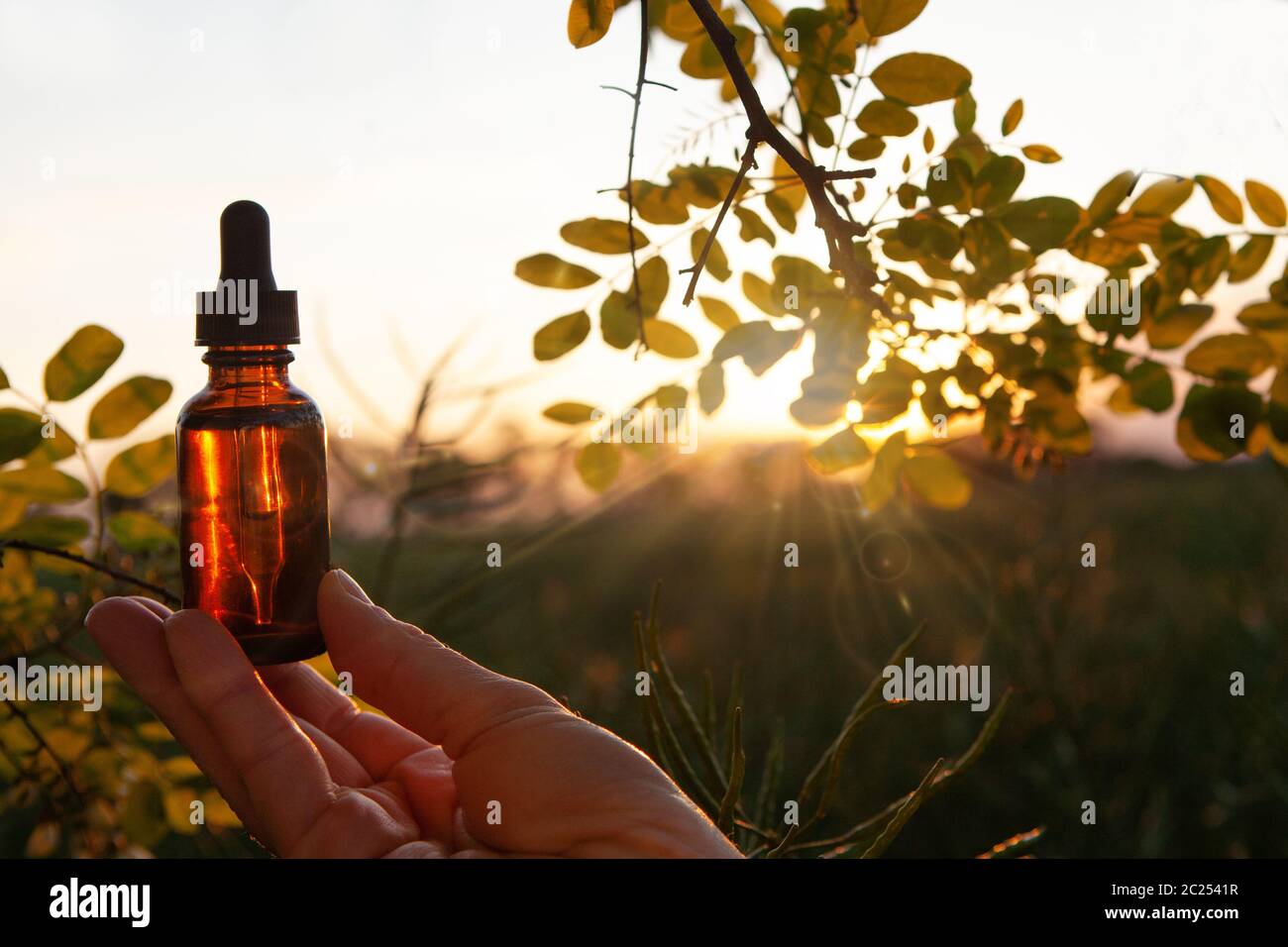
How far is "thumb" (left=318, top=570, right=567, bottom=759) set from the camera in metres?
1.06

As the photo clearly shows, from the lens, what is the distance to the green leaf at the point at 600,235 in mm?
1170

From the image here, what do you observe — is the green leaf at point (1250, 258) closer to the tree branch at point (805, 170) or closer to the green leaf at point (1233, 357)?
the green leaf at point (1233, 357)

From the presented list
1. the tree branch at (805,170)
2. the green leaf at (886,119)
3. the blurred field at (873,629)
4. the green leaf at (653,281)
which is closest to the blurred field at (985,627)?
the blurred field at (873,629)

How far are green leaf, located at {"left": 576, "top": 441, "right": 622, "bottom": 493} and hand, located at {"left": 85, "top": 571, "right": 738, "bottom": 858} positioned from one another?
0.96 ft

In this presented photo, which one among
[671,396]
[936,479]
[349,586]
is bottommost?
[349,586]

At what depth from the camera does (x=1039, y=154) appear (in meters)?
1.12

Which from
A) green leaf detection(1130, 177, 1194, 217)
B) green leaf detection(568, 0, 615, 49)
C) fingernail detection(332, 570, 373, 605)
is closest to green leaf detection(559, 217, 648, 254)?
green leaf detection(568, 0, 615, 49)

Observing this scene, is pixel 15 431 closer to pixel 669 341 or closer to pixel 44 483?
pixel 44 483

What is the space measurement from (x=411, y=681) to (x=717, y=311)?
1.97 ft

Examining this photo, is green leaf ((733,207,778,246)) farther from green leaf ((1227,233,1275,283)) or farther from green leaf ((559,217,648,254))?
green leaf ((1227,233,1275,283))

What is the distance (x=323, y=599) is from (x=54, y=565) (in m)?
0.43

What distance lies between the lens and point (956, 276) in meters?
1.17

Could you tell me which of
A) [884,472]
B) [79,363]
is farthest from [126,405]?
[884,472]

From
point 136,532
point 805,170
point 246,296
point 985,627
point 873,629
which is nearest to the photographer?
point 805,170
